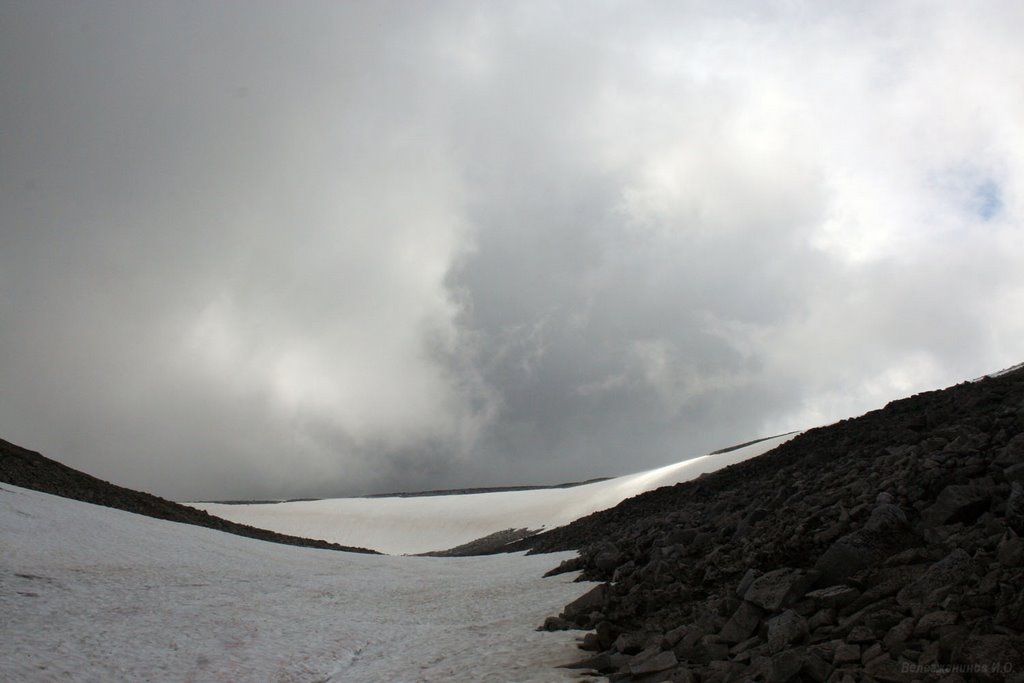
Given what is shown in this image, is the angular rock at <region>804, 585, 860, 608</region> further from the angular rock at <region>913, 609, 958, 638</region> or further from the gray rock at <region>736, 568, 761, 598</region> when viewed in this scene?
the angular rock at <region>913, 609, 958, 638</region>

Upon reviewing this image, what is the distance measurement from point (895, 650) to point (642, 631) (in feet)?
11.4

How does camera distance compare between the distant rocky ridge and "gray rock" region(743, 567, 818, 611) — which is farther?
the distant rocky ridge

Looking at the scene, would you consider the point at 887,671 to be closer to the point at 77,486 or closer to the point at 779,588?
the point at 779,588

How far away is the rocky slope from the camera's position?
18.1 feet

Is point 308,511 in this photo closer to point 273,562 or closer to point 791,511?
point 273,562

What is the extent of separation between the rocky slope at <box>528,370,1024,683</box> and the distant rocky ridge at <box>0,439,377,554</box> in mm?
19394

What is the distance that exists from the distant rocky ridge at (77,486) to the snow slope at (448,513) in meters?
23.9

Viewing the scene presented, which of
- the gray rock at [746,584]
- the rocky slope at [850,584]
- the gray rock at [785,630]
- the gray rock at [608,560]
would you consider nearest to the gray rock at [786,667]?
the rocky slope at [850,584]

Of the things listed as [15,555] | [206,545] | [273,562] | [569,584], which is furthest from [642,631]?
[206,545]

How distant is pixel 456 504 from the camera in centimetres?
6125

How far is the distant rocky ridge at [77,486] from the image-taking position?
23500mm

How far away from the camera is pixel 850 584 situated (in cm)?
709

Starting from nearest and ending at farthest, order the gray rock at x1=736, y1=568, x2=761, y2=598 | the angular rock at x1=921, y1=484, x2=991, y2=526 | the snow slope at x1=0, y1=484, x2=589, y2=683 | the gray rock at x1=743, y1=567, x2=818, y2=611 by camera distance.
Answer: the gray rock at x1=743, y1=567, x2=818, y2=611, the angular rock at x1=921, y1=484, x2=991, y2=526, the gray rock at x1=736, y1=568, x2=761, y2=598, the snow slope at x1=0, y1=484, x2=589, y2=683

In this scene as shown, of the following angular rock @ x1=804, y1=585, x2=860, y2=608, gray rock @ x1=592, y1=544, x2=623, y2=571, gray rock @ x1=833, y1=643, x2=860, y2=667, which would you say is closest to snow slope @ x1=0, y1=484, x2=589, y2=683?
gray rock @ x1=592, y1=544, x2=623, y2=571
